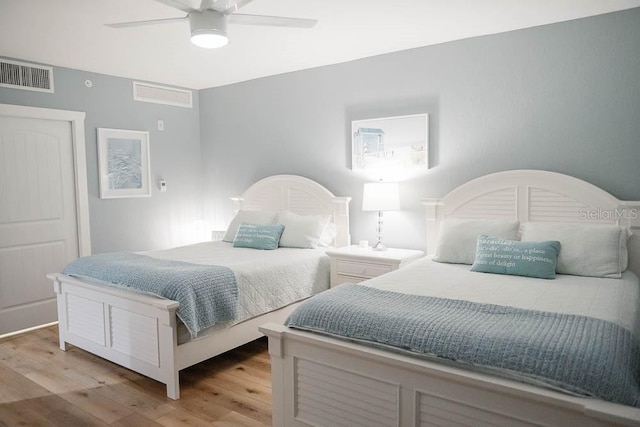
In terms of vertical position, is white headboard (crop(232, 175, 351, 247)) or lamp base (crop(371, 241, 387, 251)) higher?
white headboard (crop(232, 175, 351, 247))

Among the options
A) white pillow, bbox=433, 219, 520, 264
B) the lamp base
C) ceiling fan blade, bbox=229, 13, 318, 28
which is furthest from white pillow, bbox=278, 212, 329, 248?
ceiling fan blade, bbox=229, 13, 318, 28

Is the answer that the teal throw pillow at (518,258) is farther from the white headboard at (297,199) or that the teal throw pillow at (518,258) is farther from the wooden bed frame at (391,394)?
the white headboard at (297,199)

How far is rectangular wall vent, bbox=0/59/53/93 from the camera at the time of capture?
386 cm

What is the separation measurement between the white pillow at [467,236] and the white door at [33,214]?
335 cm

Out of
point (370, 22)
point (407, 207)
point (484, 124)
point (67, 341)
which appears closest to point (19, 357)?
point (67, 341)

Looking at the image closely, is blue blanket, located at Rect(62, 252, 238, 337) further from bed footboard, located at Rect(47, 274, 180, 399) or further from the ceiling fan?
the ceiling fan

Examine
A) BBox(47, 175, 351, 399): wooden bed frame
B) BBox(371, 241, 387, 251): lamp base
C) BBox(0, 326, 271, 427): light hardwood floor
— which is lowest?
BBox(0, 326, 271, 427): light hardwood floor

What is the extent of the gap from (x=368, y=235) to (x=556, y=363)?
2.74 meters

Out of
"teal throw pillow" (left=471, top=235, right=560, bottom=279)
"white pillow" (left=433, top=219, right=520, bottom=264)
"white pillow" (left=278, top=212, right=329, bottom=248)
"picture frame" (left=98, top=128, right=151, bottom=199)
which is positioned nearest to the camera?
"teal throw pillow" (left=471, top=235, right=560, bottom=279)

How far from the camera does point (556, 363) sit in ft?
5.23

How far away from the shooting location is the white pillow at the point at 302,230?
13.5 feet

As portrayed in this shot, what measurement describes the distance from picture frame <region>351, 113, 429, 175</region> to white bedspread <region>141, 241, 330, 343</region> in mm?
916

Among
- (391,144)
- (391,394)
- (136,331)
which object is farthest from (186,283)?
(391,144)

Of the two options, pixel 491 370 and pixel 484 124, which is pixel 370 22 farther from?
pixel 491 370
